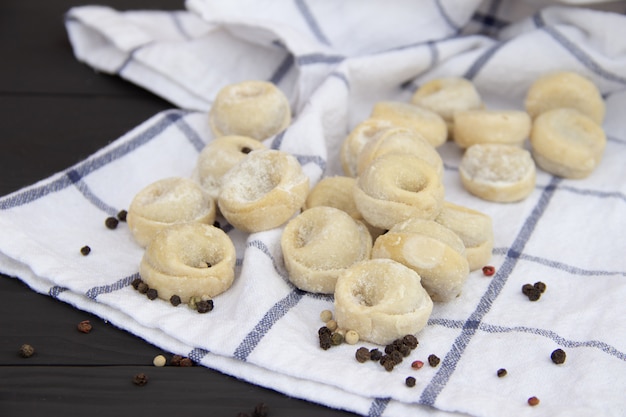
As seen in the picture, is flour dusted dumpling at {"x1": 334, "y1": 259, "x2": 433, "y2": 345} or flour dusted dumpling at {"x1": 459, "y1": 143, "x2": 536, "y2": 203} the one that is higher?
flour dusted dumpling at {"x1": 334, "y1": 259, "x2": 433, "y2": 345}

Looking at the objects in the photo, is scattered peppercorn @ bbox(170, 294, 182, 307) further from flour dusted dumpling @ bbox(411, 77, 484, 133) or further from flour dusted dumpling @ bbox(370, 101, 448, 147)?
flour dusted dumpling @ bbox(411, 77, 484, 133)

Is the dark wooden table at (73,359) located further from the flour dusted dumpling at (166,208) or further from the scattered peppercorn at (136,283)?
the flour dusted dumpling at (166,208)

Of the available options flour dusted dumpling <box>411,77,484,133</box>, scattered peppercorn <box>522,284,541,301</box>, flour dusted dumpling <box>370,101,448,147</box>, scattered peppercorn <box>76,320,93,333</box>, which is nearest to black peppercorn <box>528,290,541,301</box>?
scattered peppercorn <box>522,284,541,301</box>

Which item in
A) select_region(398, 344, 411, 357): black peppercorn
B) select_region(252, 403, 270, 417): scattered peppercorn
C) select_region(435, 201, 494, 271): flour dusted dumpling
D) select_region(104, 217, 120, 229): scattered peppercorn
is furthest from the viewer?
select_region(104, 217, 120, 229): scattered peppercorn

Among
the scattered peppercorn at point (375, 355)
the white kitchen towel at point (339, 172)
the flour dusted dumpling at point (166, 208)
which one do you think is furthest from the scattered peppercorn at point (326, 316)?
the flour dusted dumpling at point (166, 208)

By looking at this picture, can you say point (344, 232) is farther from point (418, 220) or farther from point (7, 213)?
point (7, 213)

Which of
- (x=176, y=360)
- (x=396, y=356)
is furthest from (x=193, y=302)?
→ (x=396, y=356)

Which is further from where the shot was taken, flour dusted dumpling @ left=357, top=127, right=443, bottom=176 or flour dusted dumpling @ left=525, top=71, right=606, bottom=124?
flour dusted dumpling @ left=525, top=71, right=606, bottom=124
